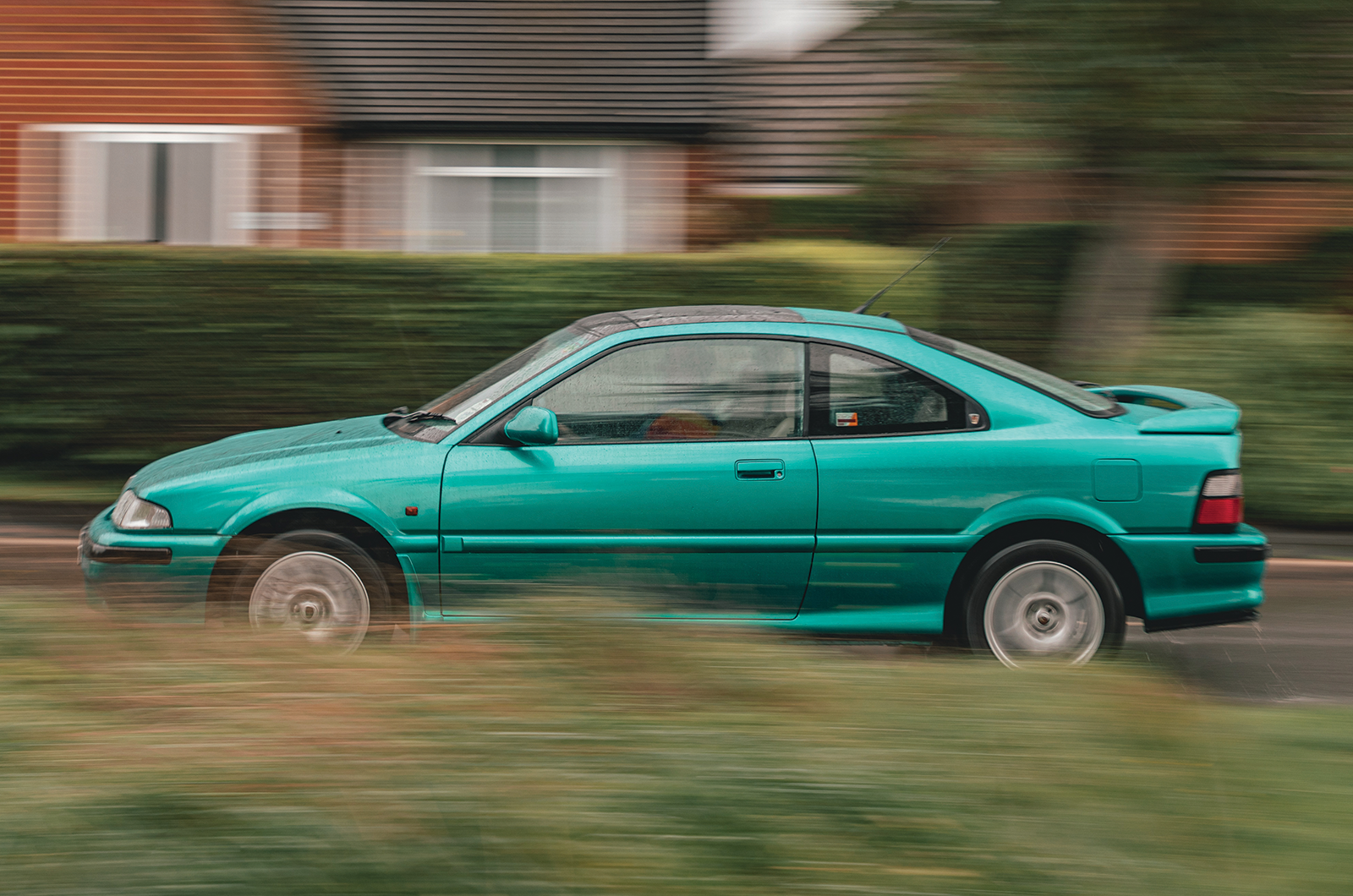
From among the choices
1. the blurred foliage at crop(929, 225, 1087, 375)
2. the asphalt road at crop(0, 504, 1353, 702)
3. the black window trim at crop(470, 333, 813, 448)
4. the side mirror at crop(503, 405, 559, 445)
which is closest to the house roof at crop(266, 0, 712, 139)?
the blurred foliage at crop(929, 225, 1087, 375)

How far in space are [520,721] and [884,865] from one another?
2.56 ft

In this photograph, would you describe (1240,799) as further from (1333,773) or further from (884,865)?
(884,865)

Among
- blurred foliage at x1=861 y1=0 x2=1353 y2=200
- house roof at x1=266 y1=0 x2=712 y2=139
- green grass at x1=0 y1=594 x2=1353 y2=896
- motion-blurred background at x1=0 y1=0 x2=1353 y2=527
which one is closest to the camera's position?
green grass at x1=0 y1=594 x2=1353 y2=896

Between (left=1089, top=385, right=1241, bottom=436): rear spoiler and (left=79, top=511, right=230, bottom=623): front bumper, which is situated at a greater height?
(left=1089, top=385, right=1241, bottom=436): rear spoiler

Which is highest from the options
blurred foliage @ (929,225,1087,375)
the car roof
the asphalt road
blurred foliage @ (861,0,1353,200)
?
blurred foliage @ (861,0,1353,200)

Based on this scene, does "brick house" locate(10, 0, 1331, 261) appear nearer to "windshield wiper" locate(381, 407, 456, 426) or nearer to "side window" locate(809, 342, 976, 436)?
"windshield wiper" locate(381, 407, 456, 426)

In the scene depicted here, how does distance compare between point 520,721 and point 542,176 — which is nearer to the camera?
point 520,721

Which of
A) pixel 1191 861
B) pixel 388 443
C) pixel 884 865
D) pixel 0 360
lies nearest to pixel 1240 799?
pixel 1191 861

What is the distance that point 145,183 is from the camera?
14.3m

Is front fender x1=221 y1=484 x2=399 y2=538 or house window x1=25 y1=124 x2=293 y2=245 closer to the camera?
front fender x1=221 y1=484 x2=399 y2=538

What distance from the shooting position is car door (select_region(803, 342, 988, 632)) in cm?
512

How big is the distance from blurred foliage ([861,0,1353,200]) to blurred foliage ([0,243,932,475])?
1979 millimetres

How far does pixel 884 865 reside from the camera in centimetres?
224

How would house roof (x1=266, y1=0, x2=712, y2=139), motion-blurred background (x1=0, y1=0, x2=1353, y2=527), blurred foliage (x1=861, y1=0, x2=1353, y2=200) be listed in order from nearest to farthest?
blurred foliage (x1=861, y1=0, x2=1353, y2=200), motion-blurred background (x1=0, y1=0, x2=1353, y2=527), house roof (x1=266, y1=0, x2=712, y2=139)
